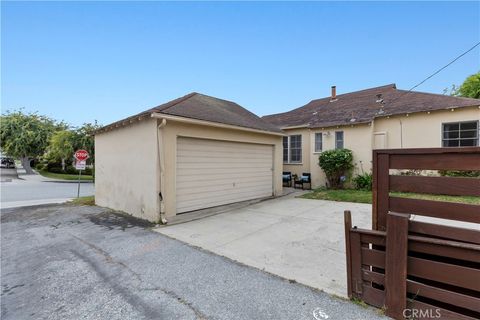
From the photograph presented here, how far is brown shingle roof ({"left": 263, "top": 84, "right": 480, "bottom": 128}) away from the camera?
405 inches

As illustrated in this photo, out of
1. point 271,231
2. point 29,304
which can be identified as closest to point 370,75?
point 271,231

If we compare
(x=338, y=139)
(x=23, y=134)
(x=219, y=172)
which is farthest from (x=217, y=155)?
(x=23, y=134)

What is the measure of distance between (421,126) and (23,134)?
110ft

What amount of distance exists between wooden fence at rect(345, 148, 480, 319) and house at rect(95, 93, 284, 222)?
5.09 metres

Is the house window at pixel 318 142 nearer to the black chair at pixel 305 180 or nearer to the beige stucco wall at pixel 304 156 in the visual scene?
the beige stucco wall at pixel 304 156

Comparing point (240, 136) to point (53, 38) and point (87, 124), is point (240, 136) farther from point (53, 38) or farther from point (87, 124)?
point (87, 124)

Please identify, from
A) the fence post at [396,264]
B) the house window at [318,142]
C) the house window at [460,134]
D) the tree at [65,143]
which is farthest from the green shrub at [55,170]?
the house window at [460,134]

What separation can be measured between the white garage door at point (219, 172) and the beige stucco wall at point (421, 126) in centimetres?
570

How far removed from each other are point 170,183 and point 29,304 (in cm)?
380

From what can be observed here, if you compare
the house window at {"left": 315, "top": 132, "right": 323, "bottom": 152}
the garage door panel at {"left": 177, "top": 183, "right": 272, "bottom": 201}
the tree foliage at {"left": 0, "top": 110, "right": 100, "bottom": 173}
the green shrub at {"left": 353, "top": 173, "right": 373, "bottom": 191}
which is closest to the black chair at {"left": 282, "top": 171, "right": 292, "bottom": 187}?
the house window at {"left": 315, "top": 132, "right": 323, "bottom": 152}

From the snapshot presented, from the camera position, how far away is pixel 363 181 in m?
11.1

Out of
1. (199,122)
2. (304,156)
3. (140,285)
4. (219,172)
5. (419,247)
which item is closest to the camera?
(419,247)

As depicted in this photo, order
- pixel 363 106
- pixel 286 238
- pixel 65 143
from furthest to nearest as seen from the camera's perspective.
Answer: pixel 65 143, pixel 363 106, pixel 286 238

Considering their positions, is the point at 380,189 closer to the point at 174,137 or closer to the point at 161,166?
the point at 161,166
